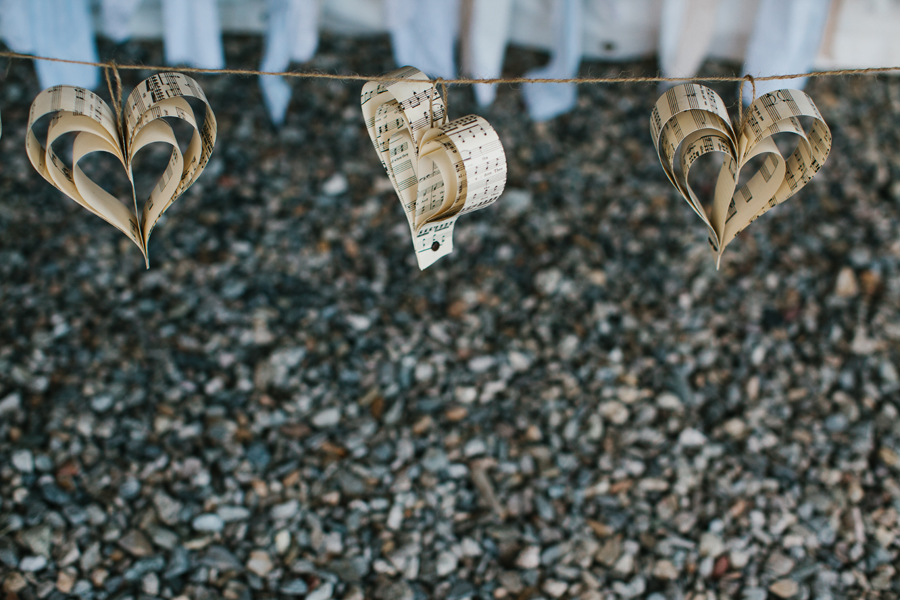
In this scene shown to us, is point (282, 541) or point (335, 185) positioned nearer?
point (282, 541)

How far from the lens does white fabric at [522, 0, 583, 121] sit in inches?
72.9

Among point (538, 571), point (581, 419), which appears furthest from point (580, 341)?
point (538, 571)

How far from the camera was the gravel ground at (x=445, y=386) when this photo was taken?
139 cm

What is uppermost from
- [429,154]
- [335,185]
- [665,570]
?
[335,185]

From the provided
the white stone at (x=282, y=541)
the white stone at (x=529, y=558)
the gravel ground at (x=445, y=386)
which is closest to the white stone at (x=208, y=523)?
the gravel ground at (x=445, y=386)

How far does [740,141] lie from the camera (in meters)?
0.89

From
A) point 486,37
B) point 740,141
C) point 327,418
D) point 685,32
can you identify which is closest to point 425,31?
point 486,37

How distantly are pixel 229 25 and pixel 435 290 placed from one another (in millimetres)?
A: 1324

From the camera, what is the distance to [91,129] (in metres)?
0.84

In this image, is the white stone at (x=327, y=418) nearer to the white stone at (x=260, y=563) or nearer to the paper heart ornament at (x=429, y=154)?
the white stone at (x=260, y=563)

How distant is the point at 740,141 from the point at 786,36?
3.71 feet

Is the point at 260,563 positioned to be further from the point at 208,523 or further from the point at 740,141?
the point at 740,141

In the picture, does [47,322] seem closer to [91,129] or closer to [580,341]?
[91,129]

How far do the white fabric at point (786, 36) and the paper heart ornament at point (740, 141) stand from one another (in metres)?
1.01
